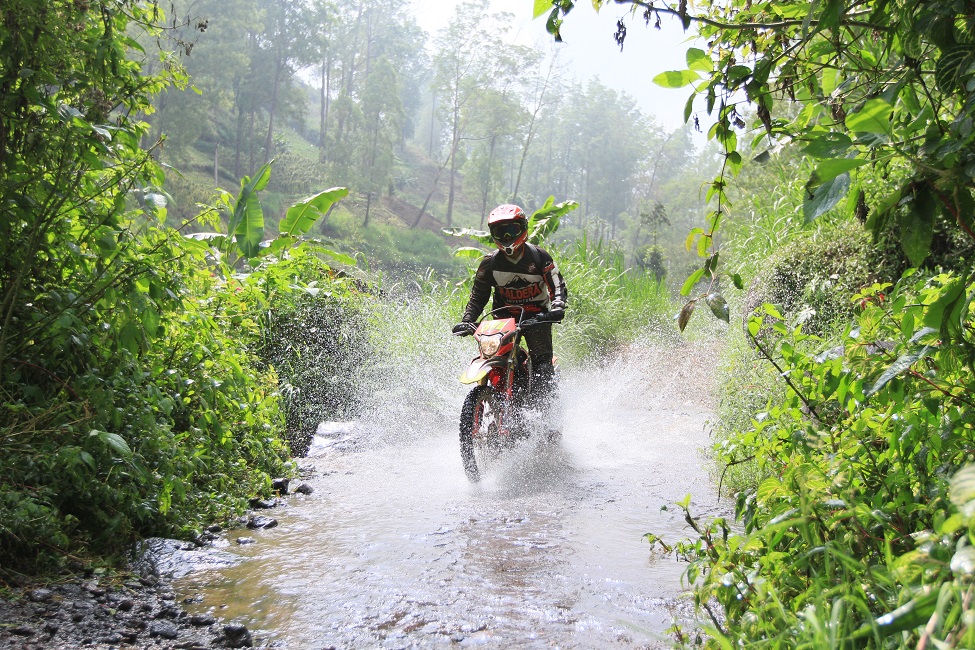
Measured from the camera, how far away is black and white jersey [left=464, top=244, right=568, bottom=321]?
6.93 meters

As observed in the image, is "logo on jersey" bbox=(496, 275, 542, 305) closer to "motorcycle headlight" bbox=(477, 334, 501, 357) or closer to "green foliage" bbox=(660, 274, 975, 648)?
"motorcycle headlight" bbox=(477, 334, 501, 357)

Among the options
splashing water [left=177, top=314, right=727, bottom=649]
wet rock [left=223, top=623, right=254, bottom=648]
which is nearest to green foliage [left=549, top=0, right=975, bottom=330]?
splashing water [left=177, top=314, right=727, bottom=649]

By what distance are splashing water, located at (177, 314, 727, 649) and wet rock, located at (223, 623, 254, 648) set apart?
80mm

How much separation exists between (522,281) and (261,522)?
10.8ft

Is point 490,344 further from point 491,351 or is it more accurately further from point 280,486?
point 280,486

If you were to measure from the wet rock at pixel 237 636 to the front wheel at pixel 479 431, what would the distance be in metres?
3.07

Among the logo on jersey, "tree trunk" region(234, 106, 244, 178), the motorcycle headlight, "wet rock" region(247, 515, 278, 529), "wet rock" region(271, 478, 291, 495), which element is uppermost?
"tree trunk" region(234, 106, 244, 178)

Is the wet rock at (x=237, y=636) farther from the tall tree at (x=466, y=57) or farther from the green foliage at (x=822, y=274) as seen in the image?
the tall tree at (x=466, y=57)

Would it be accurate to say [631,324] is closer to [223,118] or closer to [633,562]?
[633,562]

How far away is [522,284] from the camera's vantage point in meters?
7.03

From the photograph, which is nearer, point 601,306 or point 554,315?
point 554,315

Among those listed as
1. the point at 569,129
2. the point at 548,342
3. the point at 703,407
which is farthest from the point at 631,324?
the point at 569,129

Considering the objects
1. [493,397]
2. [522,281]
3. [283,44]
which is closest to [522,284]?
[522,281]

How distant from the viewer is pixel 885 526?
2.13 metres
